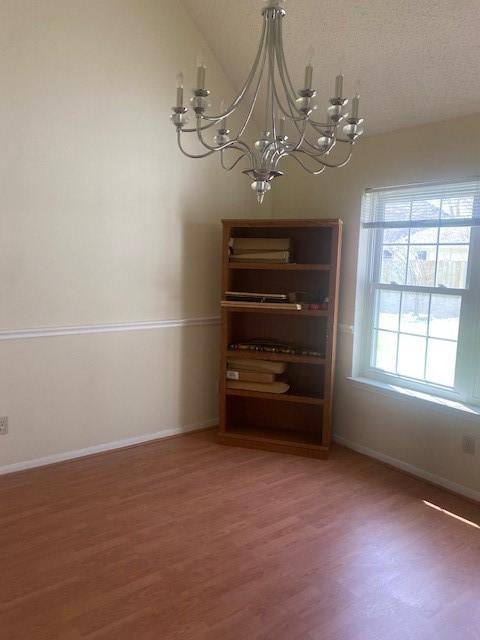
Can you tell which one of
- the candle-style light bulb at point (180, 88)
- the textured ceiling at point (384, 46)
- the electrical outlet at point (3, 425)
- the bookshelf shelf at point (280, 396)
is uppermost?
the textured ceiling at point (384, 46)

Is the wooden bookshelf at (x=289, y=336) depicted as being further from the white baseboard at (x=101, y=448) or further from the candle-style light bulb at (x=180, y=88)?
the candle-style light bulb at (x=180, y=88)

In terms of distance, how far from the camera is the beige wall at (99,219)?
2771 millimetres

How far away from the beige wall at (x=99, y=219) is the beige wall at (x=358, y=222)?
0.80 metres

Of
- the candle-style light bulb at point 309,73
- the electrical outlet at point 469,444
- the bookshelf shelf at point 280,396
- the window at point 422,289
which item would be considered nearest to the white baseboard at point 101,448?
the bookshelf shelf at point 280,396

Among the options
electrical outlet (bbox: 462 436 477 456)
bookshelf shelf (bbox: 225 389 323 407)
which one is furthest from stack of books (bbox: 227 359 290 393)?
electrical outlet (bbox: 462 436 477 456)

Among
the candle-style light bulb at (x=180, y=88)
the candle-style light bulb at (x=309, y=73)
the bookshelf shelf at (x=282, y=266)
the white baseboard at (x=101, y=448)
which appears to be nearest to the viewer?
the candle-style light bulb at (x=309, y=73)

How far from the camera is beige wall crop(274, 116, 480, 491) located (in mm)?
2797

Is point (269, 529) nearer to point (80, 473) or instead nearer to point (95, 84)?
point (80, 473)

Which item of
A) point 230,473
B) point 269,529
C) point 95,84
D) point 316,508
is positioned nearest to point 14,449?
point 230,473

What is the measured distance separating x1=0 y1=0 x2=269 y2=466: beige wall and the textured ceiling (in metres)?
0.56

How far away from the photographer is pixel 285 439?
3443 millimetres

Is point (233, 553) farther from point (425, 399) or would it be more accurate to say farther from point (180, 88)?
point (180, 88)

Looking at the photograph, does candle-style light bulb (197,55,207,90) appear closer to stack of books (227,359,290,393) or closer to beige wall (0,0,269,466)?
beige wall (0,0,269,466)

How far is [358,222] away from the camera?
3328 millimetres
